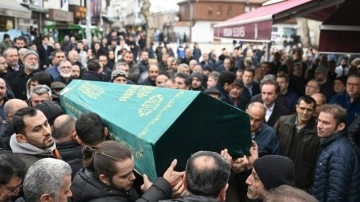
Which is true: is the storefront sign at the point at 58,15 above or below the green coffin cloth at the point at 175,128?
above

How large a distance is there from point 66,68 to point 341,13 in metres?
4.84

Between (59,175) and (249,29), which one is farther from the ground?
(249,29)

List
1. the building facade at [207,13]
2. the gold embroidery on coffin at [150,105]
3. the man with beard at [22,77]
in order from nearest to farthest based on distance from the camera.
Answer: the gold embroidery on coffin at [150,105] < the man with beard at [22,77] < the building facade at [207,13]

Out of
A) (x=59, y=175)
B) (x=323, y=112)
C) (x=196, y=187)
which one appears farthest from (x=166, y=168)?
(x=323, y=112)

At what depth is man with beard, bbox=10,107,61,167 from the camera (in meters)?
3.01

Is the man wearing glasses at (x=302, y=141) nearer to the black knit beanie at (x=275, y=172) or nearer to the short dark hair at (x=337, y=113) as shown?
the short dark hair at (x=337, y=113)

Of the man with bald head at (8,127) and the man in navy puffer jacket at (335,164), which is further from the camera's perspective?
the man with bald head at (8,127)

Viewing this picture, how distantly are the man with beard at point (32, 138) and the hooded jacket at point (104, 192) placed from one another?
24.2 inches

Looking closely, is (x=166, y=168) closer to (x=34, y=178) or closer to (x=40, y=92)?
(x=34, y=178)

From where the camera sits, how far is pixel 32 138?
10.1ft

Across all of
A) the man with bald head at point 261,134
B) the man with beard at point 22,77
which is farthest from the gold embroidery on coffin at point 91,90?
the man with beard at point 22,77

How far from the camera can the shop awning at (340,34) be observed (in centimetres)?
739

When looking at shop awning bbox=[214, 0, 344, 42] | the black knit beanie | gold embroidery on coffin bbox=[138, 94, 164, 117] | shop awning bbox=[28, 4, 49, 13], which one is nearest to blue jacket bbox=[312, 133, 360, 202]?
the black knit beanie

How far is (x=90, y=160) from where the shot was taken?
8.57 ft
